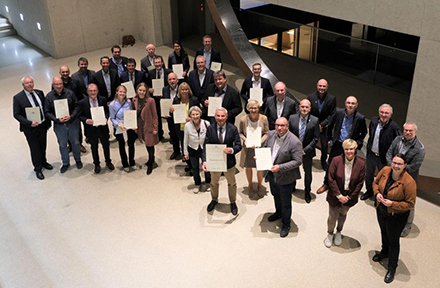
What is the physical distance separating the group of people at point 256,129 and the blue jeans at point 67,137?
0.02m

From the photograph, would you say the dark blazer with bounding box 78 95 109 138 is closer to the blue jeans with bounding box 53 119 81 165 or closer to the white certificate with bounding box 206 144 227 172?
the blue jeans with bounding box 53 119 81 165

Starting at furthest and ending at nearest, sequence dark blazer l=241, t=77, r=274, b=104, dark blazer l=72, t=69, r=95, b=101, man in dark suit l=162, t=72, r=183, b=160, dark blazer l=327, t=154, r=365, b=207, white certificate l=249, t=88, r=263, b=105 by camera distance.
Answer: dark blazer l=72, t=69, r=95, b=101 → dark blazer l=241, t=77, r=274, b=104 → white certificate l=249, t=88, r=263, b=105 → man in dark suit l=162, t=72, r=183, b=160 → dark blazer l=327, t=154, r=365, b=207

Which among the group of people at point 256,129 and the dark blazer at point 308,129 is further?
the dark blazer at point 308,129

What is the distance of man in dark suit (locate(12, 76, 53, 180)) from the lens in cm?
810

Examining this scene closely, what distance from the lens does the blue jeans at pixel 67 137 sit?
8438 millimetres

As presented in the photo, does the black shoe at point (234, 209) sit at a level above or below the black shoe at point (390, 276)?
above

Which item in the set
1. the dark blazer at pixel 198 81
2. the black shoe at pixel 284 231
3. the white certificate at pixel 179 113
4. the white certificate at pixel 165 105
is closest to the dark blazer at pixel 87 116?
the white certificate at pixel 165 105

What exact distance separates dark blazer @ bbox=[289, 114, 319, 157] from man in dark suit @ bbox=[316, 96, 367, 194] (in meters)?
0.41

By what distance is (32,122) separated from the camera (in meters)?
8.09

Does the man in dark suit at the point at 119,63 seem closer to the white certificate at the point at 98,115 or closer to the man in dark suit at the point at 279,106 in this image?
the white certificate at the point at 98,115

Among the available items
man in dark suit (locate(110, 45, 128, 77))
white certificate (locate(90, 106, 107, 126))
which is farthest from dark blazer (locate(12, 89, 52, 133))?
man in dark suit (locate(110, 45, 128, 77))

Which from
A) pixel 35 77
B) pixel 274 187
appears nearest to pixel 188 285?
pixel 274 187

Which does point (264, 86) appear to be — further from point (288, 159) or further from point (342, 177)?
Answer: point (342, 177)

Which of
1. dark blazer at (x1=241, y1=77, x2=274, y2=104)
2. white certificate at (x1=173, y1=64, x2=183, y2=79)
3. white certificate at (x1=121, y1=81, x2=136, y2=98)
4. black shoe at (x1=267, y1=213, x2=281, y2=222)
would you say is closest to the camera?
black shoe at (x1=267, y1=213, x2=281, y2=222)
